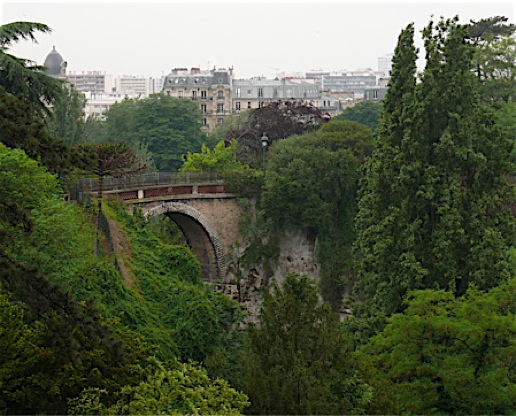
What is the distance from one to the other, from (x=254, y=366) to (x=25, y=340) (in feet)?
11.2

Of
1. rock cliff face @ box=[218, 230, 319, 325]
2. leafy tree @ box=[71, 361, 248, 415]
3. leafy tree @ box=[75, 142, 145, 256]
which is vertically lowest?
rock cliff face @ box=[218, 230, 319, 325]

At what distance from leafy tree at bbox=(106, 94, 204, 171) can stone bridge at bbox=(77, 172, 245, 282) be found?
22082mm

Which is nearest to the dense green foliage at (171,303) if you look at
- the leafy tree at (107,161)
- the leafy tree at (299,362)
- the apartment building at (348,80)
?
the leafy tree at (107,161)

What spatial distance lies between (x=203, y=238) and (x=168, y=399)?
78.7 ft

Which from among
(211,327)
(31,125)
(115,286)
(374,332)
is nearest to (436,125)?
(374,332)

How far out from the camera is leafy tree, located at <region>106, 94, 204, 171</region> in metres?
58.2

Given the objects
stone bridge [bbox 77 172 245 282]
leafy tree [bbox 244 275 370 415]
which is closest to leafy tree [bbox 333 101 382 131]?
stone bridge [bbox 77 172 245 282]

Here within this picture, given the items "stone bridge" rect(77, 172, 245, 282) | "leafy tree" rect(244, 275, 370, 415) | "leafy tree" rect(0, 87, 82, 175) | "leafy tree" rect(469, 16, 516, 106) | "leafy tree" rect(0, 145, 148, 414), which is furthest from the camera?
"leafy tree" rect(469, 16, 516, 106)

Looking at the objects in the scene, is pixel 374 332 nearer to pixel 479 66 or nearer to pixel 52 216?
pixel 52 216

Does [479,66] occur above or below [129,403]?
above

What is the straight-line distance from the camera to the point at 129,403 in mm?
11680

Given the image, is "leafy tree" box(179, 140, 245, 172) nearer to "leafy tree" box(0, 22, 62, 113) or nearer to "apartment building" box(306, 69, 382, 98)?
"leafy tree" box(0, 22, 62, 113)

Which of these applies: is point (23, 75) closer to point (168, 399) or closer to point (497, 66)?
point (168, 399)

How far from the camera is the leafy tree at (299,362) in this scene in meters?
12.6
